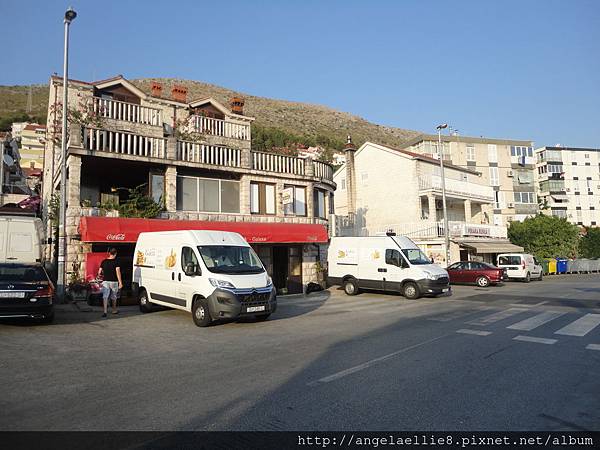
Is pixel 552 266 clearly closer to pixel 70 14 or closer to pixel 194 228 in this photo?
pixel 194 228

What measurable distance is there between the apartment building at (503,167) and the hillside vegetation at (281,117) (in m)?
27.9

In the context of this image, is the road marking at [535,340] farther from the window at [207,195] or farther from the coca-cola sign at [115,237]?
the window at [207,195]

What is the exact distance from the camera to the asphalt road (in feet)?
14.0

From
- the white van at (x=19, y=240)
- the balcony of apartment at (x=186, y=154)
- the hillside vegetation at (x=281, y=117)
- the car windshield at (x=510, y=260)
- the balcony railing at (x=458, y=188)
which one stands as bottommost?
the car windshield at (x=510, y=260)

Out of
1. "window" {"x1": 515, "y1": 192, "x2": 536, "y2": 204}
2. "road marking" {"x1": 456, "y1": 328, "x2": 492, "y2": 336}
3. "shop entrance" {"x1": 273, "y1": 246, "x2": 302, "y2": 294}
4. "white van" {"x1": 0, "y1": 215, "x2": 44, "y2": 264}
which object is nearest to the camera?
"road marking" {"x1": 456, "y1": 328, "x2": 492, "y2": 336}

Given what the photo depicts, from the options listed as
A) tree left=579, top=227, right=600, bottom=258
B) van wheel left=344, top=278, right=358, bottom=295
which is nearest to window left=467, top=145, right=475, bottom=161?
tree left=579, top=227, right=600, bottom=258

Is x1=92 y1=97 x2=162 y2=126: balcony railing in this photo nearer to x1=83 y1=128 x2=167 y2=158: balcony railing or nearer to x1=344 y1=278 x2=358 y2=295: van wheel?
x1=83 y1=128 x2=167 y2=158: balcony railing

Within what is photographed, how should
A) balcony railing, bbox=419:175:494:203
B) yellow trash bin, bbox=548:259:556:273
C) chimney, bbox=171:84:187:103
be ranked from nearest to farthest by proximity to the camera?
chimney, bbox=171:84:187:103
balcony railing, bbox=419:175:494:203
yellow trash bin, bbox=548:259:556:273

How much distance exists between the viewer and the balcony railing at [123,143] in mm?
16141

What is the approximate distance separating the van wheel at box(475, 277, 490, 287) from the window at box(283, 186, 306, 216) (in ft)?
37.3

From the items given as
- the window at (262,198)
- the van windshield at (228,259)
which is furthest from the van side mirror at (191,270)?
the window at (262,198)

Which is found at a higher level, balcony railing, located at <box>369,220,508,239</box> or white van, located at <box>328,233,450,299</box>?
balcony railing, located at <box>369,220,508,239</box>

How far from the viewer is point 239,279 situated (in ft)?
33.5
